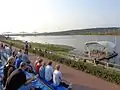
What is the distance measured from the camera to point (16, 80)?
19.6 feet

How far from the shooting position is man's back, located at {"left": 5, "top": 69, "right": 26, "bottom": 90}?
5.94 meters

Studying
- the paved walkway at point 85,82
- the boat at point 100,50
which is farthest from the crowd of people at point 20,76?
the boat at point 100,50

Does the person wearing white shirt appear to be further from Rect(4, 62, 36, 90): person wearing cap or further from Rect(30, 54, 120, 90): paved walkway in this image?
Rect(4, 62, 36, 90): person wearing cap

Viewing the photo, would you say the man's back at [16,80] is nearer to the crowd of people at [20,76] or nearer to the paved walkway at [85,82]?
the crowd of people at [20,76]

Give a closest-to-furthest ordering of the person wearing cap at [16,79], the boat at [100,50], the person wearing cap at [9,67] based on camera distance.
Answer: the person wearing cap at [16,79], the person wearing cap at [9,67], the boat at [100,50]

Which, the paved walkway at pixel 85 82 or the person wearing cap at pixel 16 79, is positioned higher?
the person wearing cap at pixel 16 79

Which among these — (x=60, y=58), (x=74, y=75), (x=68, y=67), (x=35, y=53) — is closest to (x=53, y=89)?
(x=74, y=75)

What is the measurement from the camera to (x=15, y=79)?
5.96 m

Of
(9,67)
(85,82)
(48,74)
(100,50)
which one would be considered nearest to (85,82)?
(85,82)

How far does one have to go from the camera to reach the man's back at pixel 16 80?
5938mm

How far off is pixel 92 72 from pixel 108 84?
269cm

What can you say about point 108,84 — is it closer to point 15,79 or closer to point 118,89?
point 118,89

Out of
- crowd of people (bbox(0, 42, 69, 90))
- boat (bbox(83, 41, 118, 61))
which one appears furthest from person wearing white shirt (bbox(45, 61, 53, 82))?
boat (bbox(83, 41, 118, 61))

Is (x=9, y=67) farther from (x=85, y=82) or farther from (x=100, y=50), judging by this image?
(x=100, y=50)
